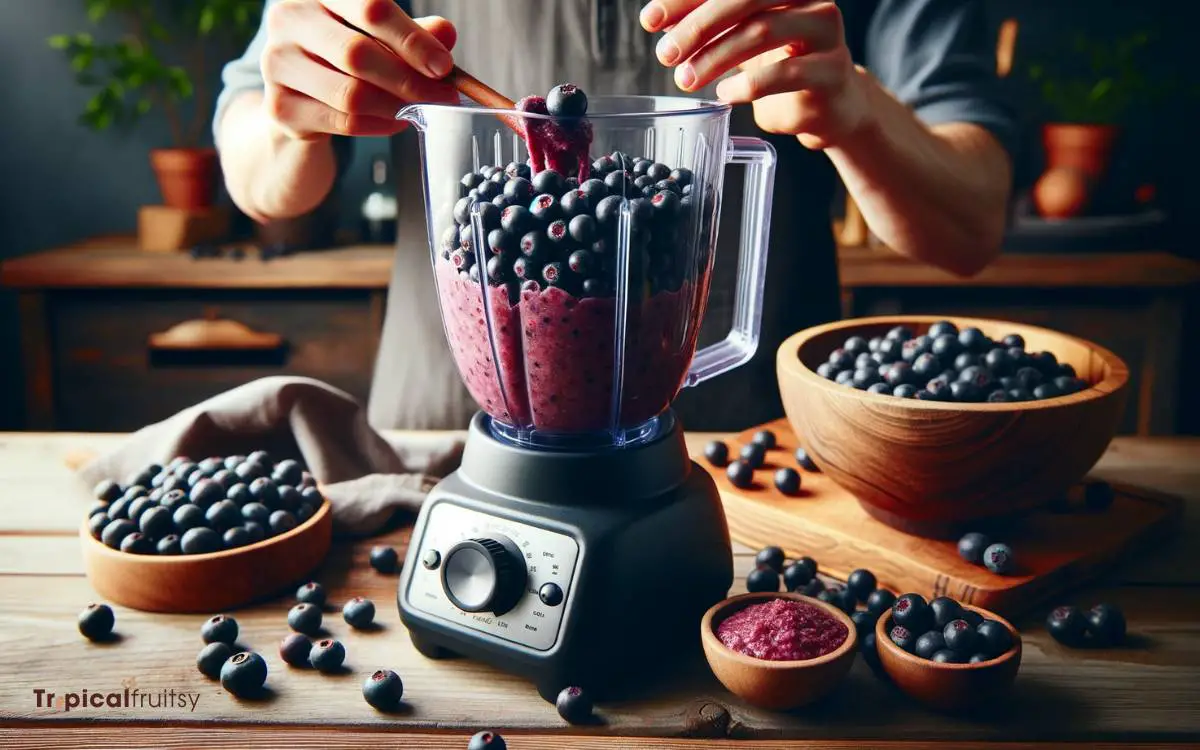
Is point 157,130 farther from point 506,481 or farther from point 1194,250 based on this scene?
point 1194,250

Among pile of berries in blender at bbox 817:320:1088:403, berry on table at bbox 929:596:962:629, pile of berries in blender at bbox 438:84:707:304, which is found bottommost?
berry on table at bbox 929:596:962:629

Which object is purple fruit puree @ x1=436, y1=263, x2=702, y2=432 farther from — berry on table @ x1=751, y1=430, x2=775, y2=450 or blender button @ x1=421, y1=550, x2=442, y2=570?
berry on table @ x1=751, y1=430, x2=775, y2=450

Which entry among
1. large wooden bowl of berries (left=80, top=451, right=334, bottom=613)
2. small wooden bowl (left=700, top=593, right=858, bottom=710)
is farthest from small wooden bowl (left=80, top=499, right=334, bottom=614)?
small wooden bowl (left=700, top=593, right=858, bottom=710)

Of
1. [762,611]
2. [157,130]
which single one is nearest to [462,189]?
[762,611]

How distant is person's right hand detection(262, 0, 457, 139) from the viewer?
2.66ft

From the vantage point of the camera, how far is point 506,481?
768 millimetres

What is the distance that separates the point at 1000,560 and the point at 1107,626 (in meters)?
0.09

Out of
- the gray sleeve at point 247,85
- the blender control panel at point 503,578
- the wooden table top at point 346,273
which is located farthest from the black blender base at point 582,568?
the wooden table top at point 346,273

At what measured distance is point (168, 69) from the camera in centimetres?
247

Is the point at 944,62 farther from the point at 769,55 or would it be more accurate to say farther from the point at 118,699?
the point at 118,699

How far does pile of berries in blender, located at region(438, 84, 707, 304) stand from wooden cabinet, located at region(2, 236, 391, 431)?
5.15ft

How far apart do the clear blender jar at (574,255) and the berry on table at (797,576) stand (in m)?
0.17

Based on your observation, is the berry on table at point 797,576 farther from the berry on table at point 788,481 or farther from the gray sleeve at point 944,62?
the gray sleeve at point 944,62

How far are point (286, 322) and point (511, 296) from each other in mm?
1693
